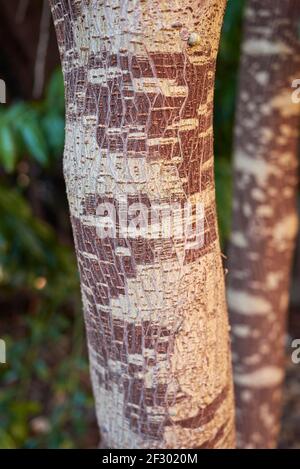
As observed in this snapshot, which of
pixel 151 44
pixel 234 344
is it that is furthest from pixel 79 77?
pixel 234 344

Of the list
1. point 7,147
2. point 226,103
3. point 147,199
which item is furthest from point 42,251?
point 147,199

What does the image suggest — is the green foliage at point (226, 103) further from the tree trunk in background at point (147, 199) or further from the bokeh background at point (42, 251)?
the tree trunk in background at point (147, 199)

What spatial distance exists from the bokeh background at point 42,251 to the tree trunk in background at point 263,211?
0.40 m

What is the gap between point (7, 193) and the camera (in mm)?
1765

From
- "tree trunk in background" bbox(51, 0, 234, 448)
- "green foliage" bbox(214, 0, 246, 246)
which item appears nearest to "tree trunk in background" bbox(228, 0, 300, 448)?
"green foliage" bbox(214, 0, 246, 246)

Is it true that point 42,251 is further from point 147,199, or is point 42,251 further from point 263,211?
point 147,199

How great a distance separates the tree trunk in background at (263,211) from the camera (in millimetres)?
1119

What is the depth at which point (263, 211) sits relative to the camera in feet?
3.84

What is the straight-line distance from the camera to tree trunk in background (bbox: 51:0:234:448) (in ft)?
1.47

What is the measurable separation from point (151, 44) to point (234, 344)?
94 centimetres

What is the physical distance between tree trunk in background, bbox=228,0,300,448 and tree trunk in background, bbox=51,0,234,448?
1.97 ft

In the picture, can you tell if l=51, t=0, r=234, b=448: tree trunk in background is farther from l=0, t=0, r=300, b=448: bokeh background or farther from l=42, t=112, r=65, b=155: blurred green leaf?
l=42, t=112, r=65, b=155: blurred green leaf

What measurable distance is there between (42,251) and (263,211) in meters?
0.87
